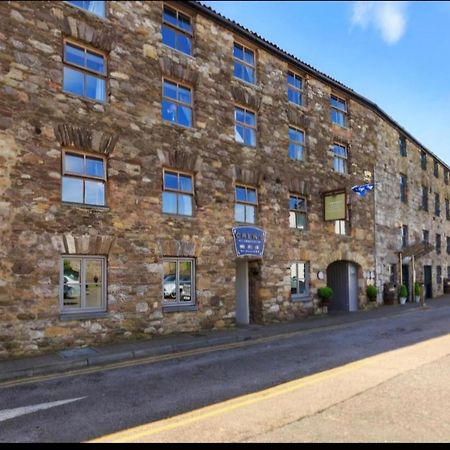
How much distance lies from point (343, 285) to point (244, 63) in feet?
36.2

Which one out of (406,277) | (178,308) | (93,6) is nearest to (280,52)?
(93,6)

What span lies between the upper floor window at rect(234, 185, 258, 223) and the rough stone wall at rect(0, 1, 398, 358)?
308 millimetres

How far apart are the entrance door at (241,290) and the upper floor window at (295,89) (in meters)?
7.16

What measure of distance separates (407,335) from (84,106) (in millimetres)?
11086

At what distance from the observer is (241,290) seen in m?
14.7

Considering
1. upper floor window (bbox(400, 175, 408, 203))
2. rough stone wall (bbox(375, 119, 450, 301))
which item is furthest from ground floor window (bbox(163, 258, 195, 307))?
upper floor window (bbox(400, 175, 408, 203))

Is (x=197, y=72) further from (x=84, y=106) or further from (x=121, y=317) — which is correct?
(x=121, y=317)

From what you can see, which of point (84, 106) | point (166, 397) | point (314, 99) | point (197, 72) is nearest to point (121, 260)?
point (84, 106)

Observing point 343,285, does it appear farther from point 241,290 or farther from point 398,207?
point 398,207

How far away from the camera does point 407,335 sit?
1173 cm

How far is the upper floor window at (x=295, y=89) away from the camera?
1659 centimetres

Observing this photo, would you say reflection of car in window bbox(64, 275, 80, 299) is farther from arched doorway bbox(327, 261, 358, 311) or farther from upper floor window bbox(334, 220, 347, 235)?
arched doorway bbox(327, 261, 358, 311)

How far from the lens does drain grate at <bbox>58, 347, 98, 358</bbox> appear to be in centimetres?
887

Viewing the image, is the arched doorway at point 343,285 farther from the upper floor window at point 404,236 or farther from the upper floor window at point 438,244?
the upper floor window at point 438,244
